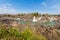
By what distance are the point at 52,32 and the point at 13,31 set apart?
6.38m

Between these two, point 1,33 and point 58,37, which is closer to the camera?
point 1,33

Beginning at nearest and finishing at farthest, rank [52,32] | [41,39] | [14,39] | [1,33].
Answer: [14,39] < [41,39] < [1,33] < [52,32]

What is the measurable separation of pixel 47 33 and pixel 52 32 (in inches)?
60.8

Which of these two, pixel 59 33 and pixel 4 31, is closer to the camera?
pixel 4 31

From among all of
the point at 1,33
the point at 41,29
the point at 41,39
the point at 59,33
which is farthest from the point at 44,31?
the point at 1,33

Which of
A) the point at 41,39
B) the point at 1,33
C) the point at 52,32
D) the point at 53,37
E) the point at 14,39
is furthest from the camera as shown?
the point at 52,32

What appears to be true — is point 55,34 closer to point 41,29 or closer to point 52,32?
point 52,32

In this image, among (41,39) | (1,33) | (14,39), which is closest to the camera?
(14,39)

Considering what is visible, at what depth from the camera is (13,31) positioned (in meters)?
21.3

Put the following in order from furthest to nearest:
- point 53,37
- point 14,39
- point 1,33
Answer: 1. point 53,37
2. point 1,33
3. point 14,39

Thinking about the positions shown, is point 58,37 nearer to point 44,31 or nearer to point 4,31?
point 44,31

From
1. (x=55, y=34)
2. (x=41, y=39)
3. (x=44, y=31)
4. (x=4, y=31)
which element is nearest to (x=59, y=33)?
(x=55, y=34)

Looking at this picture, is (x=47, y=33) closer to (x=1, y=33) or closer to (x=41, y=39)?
(x=41, y=39)

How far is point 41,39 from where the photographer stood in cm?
1934
